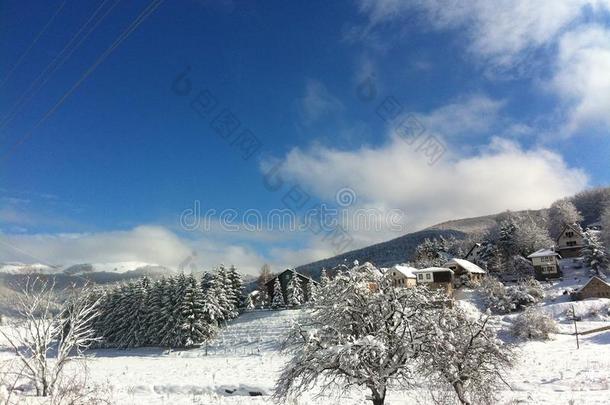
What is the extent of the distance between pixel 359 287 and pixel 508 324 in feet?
138

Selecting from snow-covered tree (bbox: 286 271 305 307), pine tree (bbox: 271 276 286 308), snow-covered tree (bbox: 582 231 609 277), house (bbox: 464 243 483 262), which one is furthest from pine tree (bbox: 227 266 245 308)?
snow-covered tree (bbox: 582 231 609 277)

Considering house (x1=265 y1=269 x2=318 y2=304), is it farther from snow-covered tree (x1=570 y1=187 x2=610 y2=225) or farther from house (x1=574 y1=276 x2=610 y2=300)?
snow-covered tree (x1=570 y1=187 x2=610 y2=225)

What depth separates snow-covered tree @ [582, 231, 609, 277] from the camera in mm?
63125

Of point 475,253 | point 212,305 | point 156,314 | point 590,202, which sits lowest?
point 156,314

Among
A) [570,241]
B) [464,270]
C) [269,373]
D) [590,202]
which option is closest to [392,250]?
[590,202]

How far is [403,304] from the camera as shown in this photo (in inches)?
547

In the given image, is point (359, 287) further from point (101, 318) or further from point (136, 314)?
point (101, 318)

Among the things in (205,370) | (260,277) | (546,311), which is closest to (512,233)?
(546,311)

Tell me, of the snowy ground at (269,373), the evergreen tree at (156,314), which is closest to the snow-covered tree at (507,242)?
the snowy ground at (269,373)

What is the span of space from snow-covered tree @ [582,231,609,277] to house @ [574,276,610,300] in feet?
35.7

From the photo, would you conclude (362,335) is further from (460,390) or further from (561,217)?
(561,217)

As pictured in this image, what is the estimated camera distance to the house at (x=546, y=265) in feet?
223

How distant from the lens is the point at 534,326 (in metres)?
43.6

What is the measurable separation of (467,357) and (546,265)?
6484 centimetres
